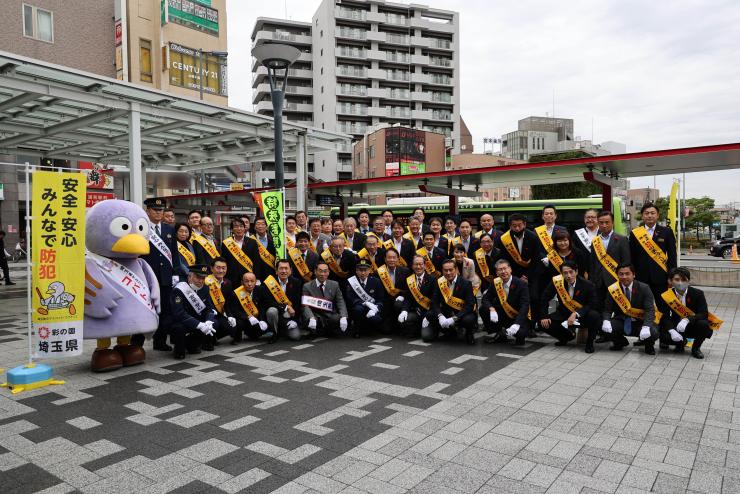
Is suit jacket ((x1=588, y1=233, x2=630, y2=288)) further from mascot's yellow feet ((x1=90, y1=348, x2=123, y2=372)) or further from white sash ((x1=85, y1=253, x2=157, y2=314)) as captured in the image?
mascot's yellow feet ((x1=90, y1=348, x2=123, y2=372))

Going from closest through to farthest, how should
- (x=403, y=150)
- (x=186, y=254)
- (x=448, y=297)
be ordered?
(x=448, y=297)
(x=186, y=254)
(x=403, y=150)

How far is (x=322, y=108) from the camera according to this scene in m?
56.0

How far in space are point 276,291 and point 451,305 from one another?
8.23 feet

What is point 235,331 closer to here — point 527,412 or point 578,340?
point 527,412

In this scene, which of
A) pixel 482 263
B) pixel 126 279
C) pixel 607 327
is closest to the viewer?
pixel 126 279

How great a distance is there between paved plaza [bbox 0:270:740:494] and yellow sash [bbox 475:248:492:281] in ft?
5.69

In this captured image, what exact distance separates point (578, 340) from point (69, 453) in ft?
19.5

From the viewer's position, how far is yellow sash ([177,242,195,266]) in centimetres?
749

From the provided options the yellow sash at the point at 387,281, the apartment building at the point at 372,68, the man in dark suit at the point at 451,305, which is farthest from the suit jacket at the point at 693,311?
the apartment building at the point at 372,68

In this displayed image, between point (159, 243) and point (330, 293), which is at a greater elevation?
point (159, 243)

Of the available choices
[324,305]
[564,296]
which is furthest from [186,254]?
[564,296]

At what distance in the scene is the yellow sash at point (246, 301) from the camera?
23.2 ft

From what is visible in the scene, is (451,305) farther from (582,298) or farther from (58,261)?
(58,261)

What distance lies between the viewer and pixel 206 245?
7625 millimetres
